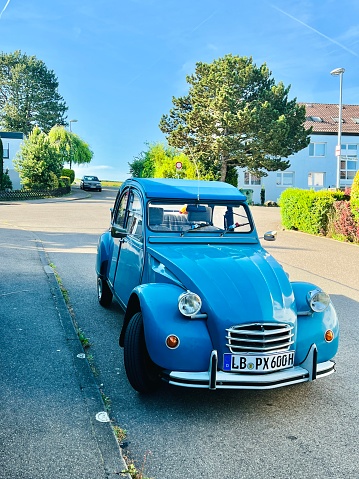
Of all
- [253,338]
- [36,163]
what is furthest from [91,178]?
[253,338]

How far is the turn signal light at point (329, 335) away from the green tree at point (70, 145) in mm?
56073

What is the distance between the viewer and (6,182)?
142ft

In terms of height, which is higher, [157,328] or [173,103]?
[173,103]

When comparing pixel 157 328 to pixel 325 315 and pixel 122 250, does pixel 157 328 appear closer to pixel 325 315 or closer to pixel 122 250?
pixel 325 315

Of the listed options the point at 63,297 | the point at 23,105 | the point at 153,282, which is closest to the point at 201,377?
the point at 153,282

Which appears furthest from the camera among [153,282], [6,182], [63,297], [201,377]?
[6,182]

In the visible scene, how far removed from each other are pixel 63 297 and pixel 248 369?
4.37 metres

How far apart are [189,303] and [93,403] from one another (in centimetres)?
109

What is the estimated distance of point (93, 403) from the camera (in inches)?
157

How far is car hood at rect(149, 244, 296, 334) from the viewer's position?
12.9ft

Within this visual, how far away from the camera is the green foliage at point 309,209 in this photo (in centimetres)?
1700

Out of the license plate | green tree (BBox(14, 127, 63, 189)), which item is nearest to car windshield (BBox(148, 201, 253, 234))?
the license plate

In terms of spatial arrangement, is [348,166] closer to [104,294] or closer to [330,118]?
[330,118]

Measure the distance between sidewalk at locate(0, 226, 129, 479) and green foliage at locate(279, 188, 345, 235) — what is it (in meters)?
11.8
